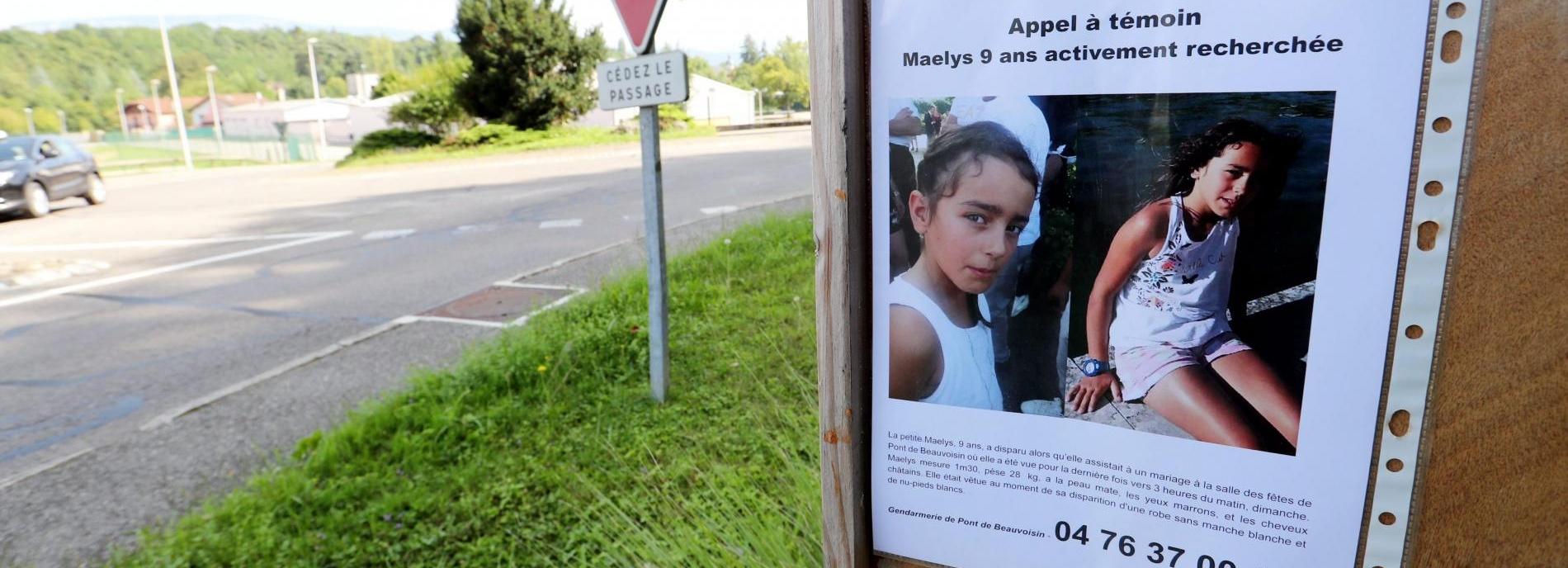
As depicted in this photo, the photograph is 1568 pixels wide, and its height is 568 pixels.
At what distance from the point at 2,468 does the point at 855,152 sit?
485 centimetres

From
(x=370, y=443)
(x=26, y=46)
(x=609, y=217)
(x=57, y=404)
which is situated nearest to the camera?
(x=370, y=443)

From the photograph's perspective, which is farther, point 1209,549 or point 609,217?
point 609,217

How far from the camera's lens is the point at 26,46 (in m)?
96.9

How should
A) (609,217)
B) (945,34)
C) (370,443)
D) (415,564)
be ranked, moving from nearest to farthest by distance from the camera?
(945,34)
(415,564)
(370,443)
(609,217)

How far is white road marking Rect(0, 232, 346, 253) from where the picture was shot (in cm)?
1069

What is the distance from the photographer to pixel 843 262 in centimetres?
138

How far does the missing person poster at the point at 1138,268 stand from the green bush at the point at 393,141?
30.6m

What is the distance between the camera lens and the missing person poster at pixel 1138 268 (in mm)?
1124

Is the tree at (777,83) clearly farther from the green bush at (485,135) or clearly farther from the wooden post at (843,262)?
the wooden post at (843,262)

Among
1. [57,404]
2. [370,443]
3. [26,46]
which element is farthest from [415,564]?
[26,46]

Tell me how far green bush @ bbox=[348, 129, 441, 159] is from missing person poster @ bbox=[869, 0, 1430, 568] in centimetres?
3057

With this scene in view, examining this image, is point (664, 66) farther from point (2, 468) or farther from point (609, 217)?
point (609, 217)

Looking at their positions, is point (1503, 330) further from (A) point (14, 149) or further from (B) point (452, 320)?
(A) point (14, 149)

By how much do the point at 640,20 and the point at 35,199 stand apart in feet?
47.2
